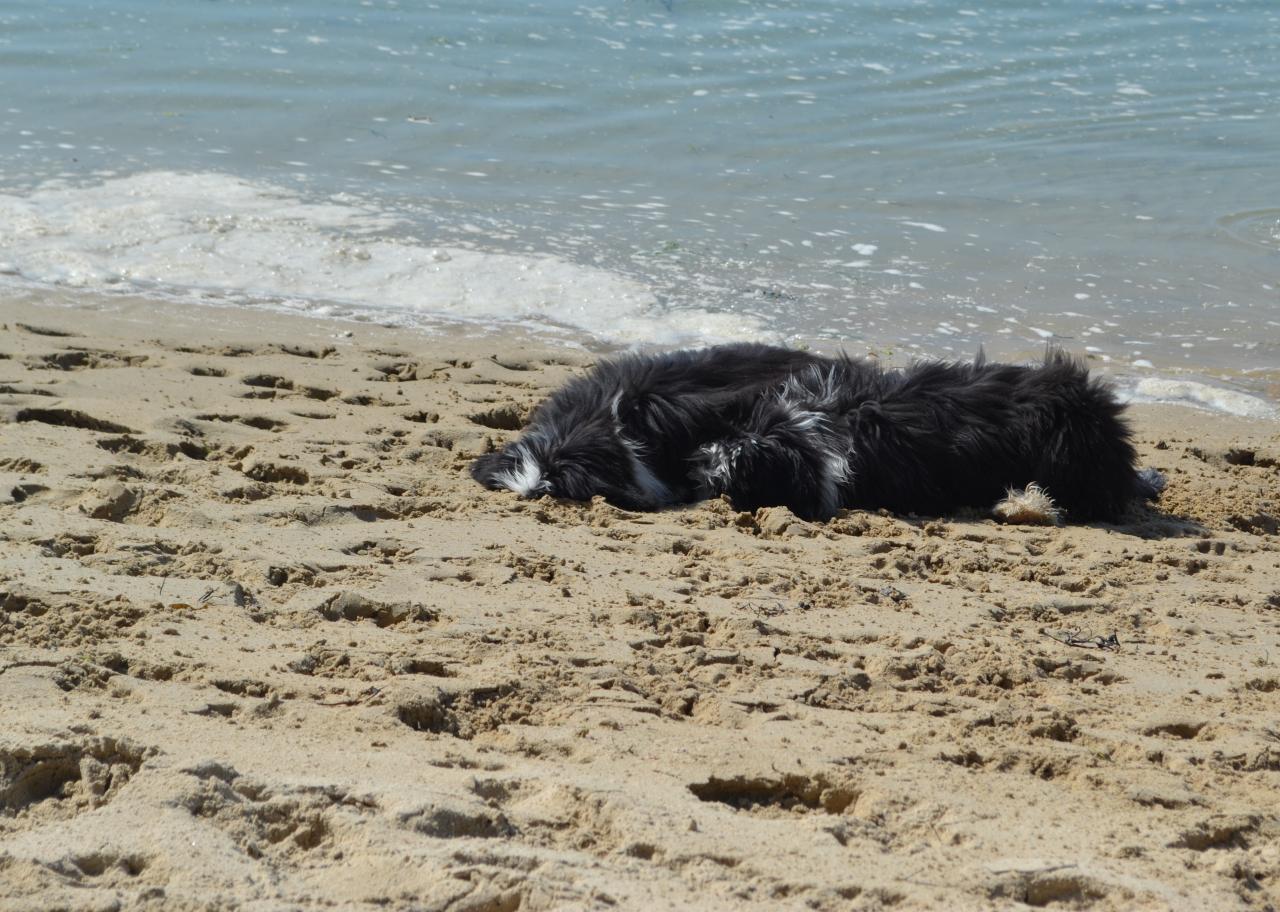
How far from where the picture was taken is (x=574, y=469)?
5.70m

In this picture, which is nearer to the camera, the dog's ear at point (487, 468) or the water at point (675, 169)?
the dog's ear at point (487, 468)

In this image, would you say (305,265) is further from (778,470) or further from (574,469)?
(778,470)

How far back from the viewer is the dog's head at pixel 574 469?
5656 mm

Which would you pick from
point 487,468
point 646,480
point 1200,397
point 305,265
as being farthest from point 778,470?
point 305,265

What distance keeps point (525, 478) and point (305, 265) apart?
4.29 meters

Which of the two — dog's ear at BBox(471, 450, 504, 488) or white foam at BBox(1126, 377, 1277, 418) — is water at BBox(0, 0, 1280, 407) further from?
Answer: dog's ear at BBox(471, 450, 504, 488)

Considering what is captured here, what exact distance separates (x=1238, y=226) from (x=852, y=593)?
805cm

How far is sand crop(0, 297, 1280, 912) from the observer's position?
2881mm

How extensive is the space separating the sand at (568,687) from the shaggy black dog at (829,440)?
0.18 meters

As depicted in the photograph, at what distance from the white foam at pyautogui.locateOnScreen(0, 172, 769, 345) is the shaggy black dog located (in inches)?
97.7

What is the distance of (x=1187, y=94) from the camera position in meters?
15.5

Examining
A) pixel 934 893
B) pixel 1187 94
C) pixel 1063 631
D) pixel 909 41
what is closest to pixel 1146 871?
pixel 934 893

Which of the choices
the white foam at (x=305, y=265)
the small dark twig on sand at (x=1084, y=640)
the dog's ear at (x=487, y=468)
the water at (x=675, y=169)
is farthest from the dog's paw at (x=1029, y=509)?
the white foam at (x=305, y=265)

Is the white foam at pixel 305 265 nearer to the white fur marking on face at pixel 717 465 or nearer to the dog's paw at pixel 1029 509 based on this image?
the white fur marking on face at pixel 717 465
